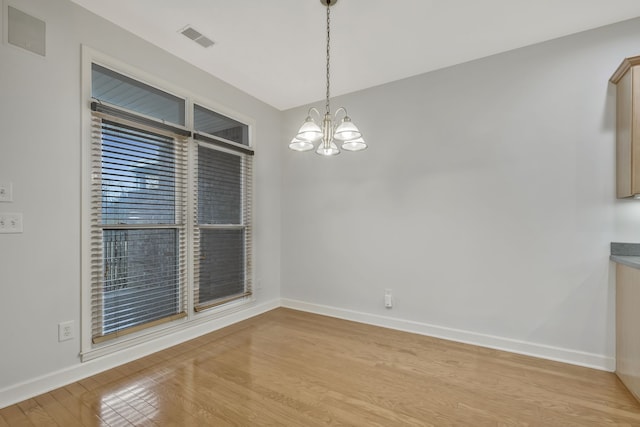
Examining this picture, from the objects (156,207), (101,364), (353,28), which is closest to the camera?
(101,364)

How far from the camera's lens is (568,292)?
2576 mm

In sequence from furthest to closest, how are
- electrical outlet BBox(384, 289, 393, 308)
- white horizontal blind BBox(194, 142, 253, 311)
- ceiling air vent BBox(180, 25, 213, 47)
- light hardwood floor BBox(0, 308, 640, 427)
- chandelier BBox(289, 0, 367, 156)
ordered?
electrical outlet BBox(384, 289, 393, 308) < white horizontal blind BBox(194, 142, 253, 311) < ceiling air vent BBox(180, 25, 213, 47) < chandelier BBox(289, 0, 367, 156) < light hardwood floor BBox(0, 308, 640, 427)

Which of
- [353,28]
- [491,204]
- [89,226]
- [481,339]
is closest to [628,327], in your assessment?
[481,339]

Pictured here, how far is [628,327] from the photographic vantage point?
2180 millimetres

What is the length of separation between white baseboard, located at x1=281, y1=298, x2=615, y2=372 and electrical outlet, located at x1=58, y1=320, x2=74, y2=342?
8.30 ft

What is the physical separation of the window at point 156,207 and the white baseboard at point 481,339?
1312mm

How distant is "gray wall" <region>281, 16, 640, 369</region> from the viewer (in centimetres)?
250

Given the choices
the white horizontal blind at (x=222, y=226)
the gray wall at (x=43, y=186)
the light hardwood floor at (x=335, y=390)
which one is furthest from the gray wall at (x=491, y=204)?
the gray wall at (x=43, y=186)

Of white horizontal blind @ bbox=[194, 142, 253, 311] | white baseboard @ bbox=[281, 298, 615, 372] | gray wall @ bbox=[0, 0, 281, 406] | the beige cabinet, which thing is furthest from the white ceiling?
white baseboard @ bbox=[281, 298, 615, 372]

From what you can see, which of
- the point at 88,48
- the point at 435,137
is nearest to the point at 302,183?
the point at 435,137

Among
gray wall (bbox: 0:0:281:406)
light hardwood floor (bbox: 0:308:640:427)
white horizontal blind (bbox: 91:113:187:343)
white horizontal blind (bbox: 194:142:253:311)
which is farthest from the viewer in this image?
white horizontal blind (bbox: 194:142:253:311)

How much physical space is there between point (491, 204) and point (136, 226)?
3303 mm

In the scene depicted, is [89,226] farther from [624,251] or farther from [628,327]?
[624,251]

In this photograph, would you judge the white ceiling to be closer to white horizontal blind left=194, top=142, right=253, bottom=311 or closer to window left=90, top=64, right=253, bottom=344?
window left=90, top=64, right=253, bottom=344
